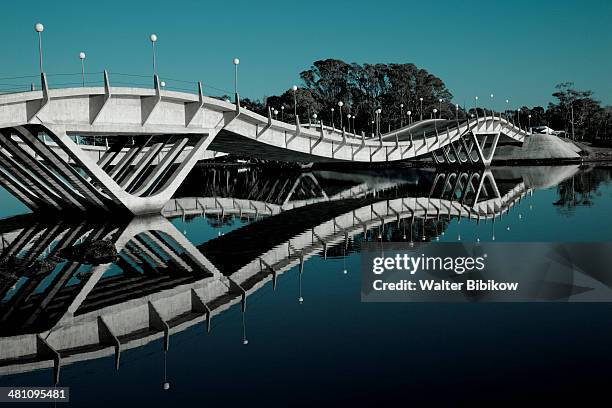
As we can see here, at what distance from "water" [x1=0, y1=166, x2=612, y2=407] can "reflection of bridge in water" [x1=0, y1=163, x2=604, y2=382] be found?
0.36 feet

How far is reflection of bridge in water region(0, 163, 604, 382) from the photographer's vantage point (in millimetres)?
15531

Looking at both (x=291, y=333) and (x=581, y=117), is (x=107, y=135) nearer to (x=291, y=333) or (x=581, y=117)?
(x=291, y=333)

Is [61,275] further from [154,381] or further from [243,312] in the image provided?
[154,381]

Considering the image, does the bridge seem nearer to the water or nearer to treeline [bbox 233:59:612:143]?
the water

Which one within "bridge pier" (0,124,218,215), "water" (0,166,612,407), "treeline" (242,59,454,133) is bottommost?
"water" (0,166,612,407)

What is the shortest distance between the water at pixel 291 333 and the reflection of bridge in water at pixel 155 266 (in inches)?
4.4

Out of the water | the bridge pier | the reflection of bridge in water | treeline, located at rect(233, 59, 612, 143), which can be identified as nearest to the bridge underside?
the reflection of bridge in water

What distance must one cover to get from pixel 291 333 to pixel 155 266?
9.64m

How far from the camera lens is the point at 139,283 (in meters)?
20.9

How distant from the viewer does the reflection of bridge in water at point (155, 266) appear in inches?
611

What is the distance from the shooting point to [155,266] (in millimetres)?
23766

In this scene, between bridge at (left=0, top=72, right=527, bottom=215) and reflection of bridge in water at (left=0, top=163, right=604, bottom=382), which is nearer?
reflection of bridge in water at (left=0, top=163, right=604, bottom=382)

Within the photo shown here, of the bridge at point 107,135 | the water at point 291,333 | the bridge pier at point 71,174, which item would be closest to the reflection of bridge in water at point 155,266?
the water at point 291,333

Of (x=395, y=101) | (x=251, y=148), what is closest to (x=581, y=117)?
(x=395, y=101)
